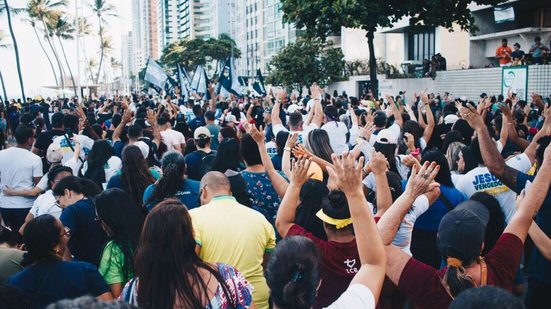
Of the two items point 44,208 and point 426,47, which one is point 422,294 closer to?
point 44,208

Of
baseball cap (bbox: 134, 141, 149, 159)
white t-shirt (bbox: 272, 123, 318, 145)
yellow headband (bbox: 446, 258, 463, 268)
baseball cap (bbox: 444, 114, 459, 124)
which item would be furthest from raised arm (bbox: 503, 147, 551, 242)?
baseball cap (bbox: 444, 114, 459, 124)

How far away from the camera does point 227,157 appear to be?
20.4 feet

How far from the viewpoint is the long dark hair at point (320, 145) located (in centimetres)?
655

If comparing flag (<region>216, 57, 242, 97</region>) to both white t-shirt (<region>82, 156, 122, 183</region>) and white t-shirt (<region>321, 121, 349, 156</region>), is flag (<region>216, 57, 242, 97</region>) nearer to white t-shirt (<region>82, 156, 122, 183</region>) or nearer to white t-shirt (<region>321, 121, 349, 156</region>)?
white t-shirt (<region>321, 121, 349, 156</region>)

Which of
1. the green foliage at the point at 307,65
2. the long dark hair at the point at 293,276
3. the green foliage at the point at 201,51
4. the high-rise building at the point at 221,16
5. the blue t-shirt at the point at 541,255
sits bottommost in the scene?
the blue t-shirt at the point at 541,255

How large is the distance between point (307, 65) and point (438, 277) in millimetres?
34720

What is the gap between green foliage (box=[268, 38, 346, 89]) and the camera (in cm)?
3747

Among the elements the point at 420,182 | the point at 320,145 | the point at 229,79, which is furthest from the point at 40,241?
the point at 229,79

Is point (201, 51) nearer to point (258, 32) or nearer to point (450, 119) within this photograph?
point (258, 32)

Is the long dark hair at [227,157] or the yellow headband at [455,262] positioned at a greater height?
the long dark hair at [227,157]

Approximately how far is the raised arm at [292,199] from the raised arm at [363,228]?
1010 mm

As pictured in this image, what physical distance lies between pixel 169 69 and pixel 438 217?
4542 inches

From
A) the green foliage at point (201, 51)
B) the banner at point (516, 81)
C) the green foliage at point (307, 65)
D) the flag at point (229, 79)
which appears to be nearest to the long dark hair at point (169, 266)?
the flag at point (229, 79)

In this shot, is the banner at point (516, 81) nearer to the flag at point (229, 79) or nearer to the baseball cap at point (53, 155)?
the flag at point (229, 79)
